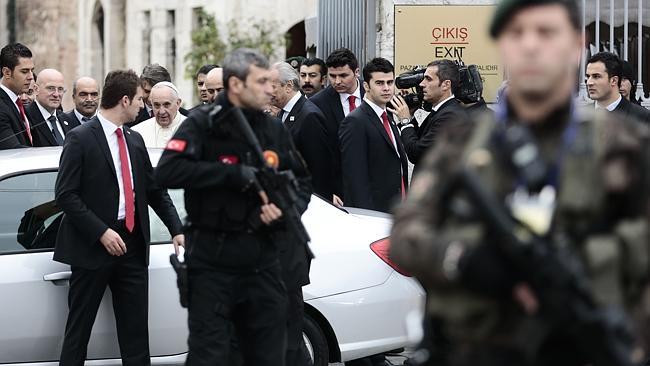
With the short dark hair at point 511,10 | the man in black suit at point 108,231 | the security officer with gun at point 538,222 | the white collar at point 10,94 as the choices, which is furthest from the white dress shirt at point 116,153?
the short dark hair at point 511,10

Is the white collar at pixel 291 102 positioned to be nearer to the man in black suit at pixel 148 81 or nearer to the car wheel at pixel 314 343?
the man in black suit at pixel 148 81

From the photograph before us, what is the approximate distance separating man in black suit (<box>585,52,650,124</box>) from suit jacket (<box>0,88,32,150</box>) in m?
3.95

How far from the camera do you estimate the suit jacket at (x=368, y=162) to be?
9.52m

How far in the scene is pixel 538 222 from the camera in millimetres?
3604

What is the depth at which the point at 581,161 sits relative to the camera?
3.64 m

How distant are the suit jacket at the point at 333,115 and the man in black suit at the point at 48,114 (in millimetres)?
1925

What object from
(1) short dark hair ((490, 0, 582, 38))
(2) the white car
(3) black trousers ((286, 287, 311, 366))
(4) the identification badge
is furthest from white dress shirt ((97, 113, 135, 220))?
(4) the identification badge

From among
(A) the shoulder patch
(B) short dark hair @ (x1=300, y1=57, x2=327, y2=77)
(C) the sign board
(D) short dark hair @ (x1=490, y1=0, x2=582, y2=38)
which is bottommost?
(A) the shoulder patch

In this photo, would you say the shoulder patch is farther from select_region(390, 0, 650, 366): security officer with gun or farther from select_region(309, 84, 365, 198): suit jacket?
select_region(309, 84, 365, 198): suit jacket

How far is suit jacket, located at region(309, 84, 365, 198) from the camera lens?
402 inches

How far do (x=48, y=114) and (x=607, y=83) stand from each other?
429 centimetres

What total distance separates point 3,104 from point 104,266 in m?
2.94

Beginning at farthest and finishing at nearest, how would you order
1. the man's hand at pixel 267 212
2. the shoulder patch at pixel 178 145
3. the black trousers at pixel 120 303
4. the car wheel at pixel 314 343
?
the car wheel at pixel 314 343 < the black trousers at pixel 120 303 < the shoulder patch at pixel 178 145 < the man's hand at pixel 267 212

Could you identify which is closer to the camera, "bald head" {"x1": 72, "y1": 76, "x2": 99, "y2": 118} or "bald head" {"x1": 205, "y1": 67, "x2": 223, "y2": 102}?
"bald head" {"x1": 205, "y1": 67, "x2": 223, "y2": 102}
